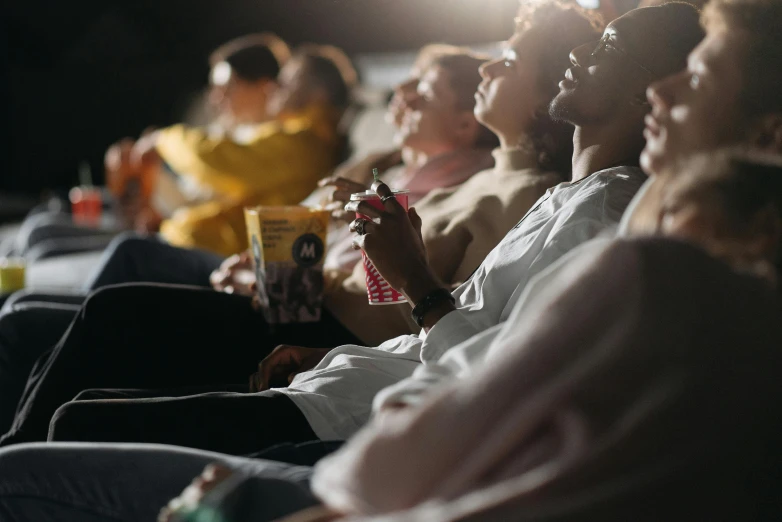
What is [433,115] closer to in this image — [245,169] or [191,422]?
[245,169]

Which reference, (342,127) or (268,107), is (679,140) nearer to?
(342,127)

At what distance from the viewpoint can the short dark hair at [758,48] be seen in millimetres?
918

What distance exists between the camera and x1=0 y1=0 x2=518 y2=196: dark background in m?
4.88

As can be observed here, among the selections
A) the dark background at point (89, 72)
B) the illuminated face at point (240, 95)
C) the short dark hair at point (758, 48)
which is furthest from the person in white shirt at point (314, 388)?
the dark background at point (89, 72)

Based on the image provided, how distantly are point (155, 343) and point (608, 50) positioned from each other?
87 centimetres

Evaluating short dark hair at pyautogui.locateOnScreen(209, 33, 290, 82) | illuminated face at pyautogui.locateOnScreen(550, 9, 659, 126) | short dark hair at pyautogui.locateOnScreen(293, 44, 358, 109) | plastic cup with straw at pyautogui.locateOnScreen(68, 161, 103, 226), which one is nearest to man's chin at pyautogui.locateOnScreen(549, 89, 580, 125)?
illuminated face at pyautogui.locateOnScreen(550, 9, 659, 126)

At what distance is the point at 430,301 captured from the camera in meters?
1.14

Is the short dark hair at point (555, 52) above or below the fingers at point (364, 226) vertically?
above

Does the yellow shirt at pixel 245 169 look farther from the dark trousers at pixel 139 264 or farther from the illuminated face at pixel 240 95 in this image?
the dark trousers at pixel 139 264

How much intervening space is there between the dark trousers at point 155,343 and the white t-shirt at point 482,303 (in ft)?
0.98

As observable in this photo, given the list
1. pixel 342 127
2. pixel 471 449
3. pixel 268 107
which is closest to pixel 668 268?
pixel 471 449

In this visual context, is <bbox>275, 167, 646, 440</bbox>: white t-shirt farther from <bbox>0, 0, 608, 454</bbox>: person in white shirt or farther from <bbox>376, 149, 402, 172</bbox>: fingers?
<bbox>376, 149, 402, 172</bbox>: fingers

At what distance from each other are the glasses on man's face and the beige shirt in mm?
320

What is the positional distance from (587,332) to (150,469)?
18.4 inches
